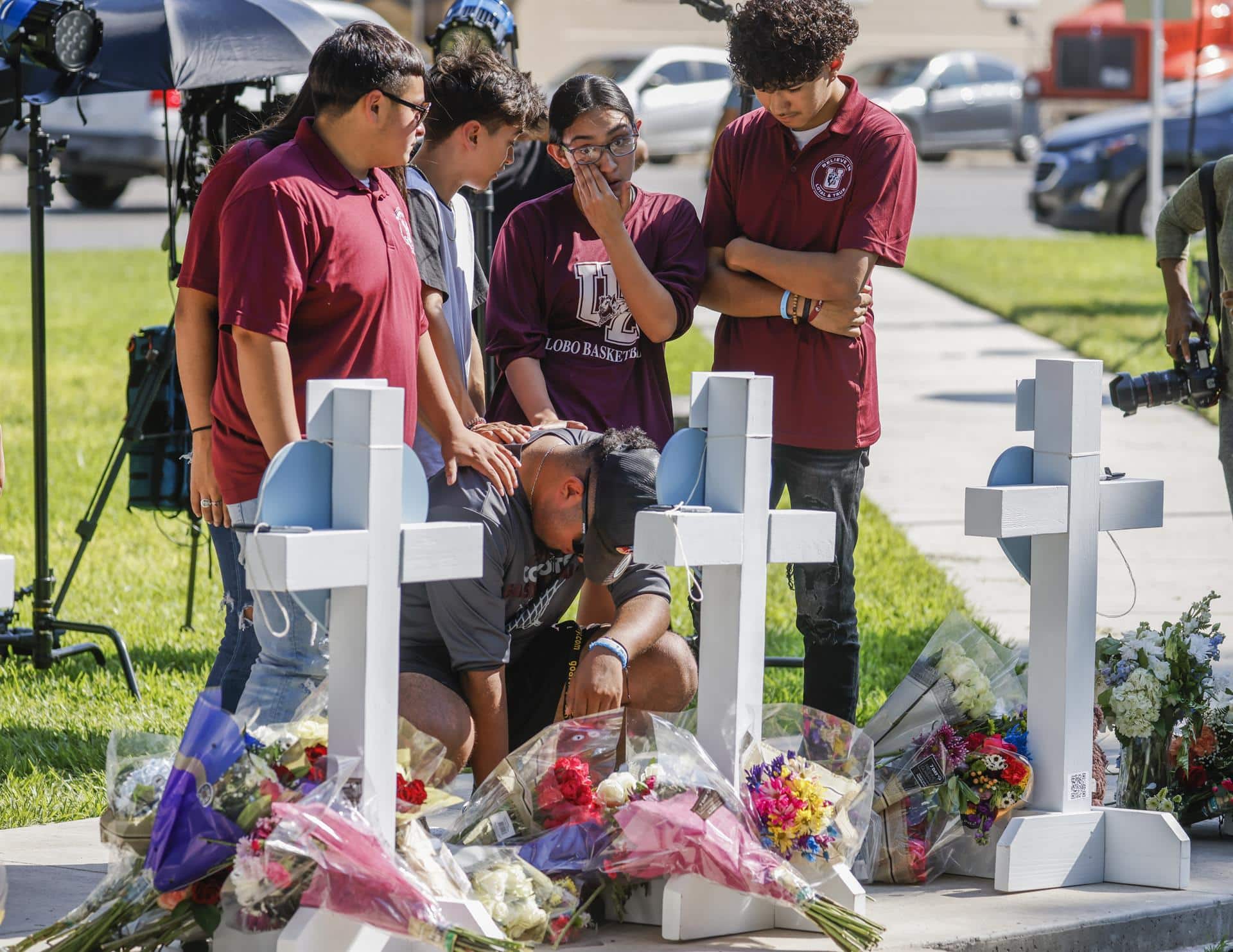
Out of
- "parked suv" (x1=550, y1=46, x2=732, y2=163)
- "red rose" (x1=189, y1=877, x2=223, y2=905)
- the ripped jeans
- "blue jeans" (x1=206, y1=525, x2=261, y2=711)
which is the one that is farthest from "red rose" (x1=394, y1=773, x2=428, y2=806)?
"parked suv" (x1=550, y1=46, x2=732, y2=163)

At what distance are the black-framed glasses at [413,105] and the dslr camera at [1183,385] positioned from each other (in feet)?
7.99

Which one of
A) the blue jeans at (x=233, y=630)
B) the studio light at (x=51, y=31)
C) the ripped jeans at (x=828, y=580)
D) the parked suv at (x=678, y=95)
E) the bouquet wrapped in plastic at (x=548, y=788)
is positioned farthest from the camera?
the parked suv at (x=678, y=95)

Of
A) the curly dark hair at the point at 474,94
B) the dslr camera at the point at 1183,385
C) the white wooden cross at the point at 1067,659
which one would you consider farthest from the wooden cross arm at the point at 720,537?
the dslr camera at the point at 1183,385

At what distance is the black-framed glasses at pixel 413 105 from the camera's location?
12.0 feet

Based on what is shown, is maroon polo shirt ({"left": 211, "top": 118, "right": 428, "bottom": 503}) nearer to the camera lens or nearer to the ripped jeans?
the ripped jeans

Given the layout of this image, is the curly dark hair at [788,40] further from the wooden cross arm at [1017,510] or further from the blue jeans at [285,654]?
the blue jeans at [285,654]

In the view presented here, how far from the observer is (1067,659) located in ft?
12.5

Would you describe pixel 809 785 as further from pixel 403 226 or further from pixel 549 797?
pixel 403 226

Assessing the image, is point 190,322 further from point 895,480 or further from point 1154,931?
point 895,480

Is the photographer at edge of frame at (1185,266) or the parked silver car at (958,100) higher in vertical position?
the parked silver car at (958,100)

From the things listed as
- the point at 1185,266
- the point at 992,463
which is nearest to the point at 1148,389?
the point at 1185,266

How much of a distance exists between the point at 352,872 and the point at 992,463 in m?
7.09

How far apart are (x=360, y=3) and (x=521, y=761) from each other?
3336cm

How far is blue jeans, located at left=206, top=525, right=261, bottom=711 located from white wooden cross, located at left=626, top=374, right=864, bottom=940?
113 centimetres
